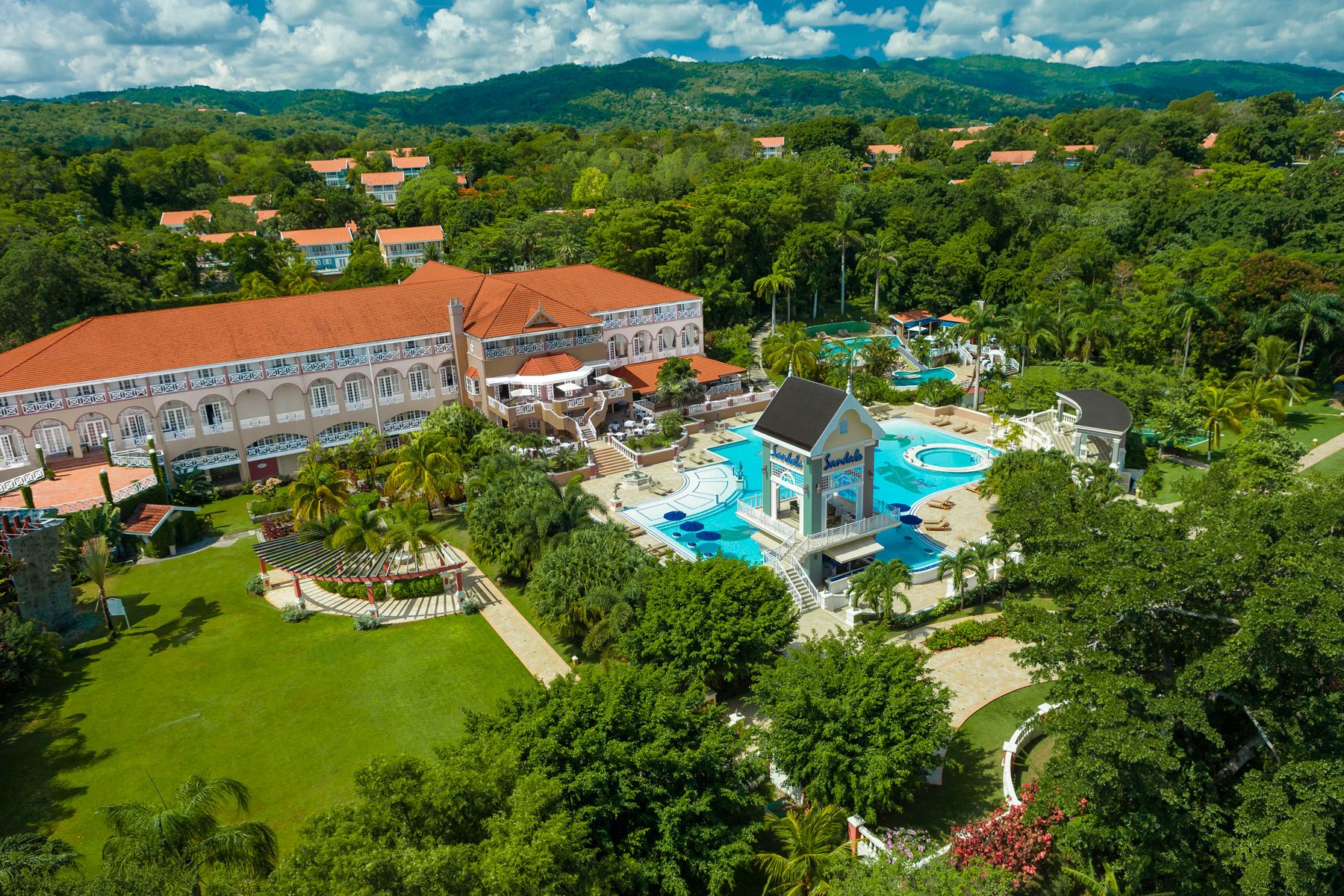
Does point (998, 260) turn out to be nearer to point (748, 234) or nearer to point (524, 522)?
point (748, 234)

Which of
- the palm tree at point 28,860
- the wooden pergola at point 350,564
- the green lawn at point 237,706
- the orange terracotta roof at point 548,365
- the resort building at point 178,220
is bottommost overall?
the green lawn at point 237,706

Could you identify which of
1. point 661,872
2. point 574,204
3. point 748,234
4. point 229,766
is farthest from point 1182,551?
point 574,204

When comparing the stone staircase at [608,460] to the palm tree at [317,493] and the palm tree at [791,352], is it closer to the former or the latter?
the palm tree at [317,493]

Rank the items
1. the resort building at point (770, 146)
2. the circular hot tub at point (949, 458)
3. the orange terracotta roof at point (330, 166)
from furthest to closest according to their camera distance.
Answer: the resort building at point (770, 146) → the orange terracotta roof at point (330, 166) → the circular hot tub at point (949, 458)

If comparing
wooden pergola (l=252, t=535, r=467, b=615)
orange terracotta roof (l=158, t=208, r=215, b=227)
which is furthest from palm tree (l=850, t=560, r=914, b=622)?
orange terracotta roof (l=158, t=208, r=215, b=227)

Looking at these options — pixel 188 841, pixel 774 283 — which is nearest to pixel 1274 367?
pixel 774 283

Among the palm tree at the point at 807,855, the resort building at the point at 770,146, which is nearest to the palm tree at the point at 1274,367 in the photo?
the palm tree at the point at 807,855

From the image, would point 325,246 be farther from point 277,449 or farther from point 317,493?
point 317,493
